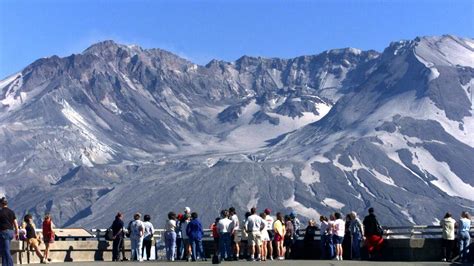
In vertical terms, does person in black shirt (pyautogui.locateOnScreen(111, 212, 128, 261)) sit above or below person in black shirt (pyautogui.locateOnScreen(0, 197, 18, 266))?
above

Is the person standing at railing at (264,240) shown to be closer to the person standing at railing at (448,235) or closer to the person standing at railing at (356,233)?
the person standing at railing at (356,233)

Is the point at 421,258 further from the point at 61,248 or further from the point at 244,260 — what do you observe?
the point at 61,248

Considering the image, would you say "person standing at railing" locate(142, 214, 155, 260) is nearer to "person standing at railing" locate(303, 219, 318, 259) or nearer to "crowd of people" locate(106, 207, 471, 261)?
"crowd of people" locate(106, 207, 471, 261)

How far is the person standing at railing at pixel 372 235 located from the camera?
43.1m

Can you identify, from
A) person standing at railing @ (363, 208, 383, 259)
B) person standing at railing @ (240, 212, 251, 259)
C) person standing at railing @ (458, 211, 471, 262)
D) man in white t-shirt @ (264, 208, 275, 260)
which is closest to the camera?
person standing at railing @ (458, 211, 471, 262)

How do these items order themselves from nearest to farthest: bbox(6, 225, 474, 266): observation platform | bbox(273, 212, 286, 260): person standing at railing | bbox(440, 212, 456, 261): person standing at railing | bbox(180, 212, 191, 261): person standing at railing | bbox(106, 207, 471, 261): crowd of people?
bbox(6, 225, 474, 266): observation platform → bbox(440, 212, 456, 261): person standing at railing → bbox(106, 207, 471, 261): crowd of people → bbox(273, 212, 286, 260): person standing at railing → bbox(180, 212, 191, 261): person standing at railing

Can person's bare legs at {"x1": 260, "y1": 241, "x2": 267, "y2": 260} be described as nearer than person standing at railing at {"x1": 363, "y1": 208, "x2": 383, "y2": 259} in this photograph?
No

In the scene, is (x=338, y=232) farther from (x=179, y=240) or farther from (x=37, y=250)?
(x=37, y=250)

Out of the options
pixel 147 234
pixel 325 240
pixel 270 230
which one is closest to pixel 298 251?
pixel 325 240

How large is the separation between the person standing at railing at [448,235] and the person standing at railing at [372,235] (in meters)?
2.39

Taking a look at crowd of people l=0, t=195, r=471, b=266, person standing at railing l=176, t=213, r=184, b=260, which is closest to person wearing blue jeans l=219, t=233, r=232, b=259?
crowd of people l=0, t=195, r=471, b=266

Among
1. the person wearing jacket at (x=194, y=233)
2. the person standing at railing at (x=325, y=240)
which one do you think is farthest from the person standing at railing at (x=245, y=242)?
the person standing at railing at (x=325, y=240)

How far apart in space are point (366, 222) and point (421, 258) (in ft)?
8.89

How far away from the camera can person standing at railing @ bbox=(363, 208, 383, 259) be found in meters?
43.1
